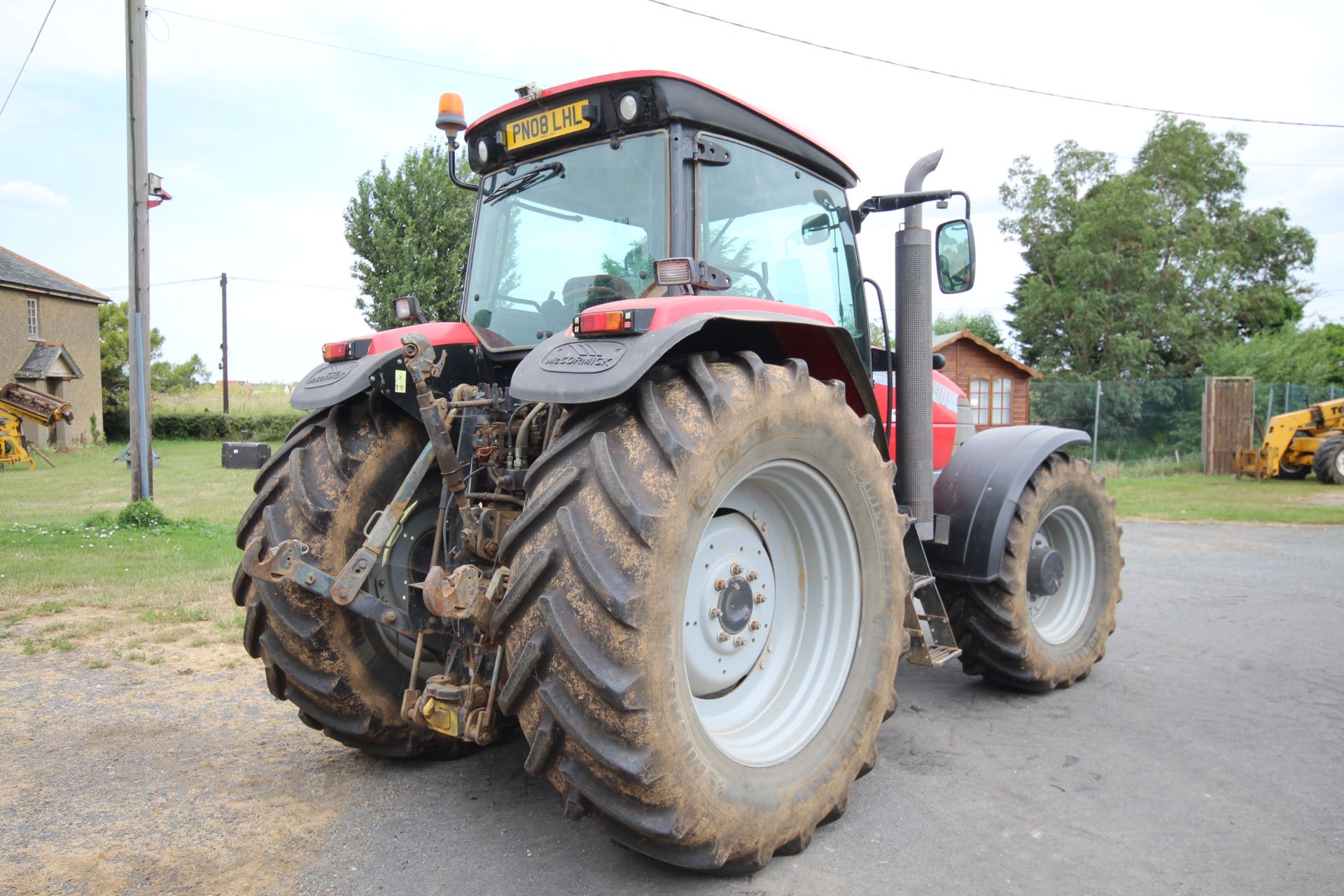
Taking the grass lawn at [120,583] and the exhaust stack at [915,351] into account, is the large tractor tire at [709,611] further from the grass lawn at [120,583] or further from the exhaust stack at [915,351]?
the grass lawn at [120,583]

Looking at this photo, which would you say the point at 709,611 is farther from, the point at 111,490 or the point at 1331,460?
the point at 1331,460

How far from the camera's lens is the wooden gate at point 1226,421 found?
61.7 feet

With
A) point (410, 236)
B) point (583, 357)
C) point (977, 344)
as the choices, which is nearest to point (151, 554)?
point (583, 357)

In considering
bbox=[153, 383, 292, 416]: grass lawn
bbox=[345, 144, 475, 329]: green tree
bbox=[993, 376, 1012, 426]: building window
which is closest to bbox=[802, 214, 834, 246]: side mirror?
bbox=[345, 144, 475, 329]: green tree

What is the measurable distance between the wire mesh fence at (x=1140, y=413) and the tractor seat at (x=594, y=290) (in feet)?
62.8

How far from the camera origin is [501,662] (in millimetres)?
2504

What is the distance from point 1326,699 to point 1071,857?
8.30ft

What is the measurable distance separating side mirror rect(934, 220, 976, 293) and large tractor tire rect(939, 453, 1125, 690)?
1073 millimetres

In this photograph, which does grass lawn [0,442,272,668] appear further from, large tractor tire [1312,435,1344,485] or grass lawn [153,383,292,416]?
grass lawn [153,383,292,416]

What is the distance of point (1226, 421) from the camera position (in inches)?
745

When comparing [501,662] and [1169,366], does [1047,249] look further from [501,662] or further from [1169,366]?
[501,662]

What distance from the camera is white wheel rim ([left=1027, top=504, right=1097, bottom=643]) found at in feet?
15.3

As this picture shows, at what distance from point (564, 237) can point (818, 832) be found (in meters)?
2.34

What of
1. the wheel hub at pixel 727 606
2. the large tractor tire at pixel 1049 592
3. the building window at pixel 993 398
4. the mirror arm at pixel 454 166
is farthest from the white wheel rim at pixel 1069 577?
the building window at pixel 993 398
